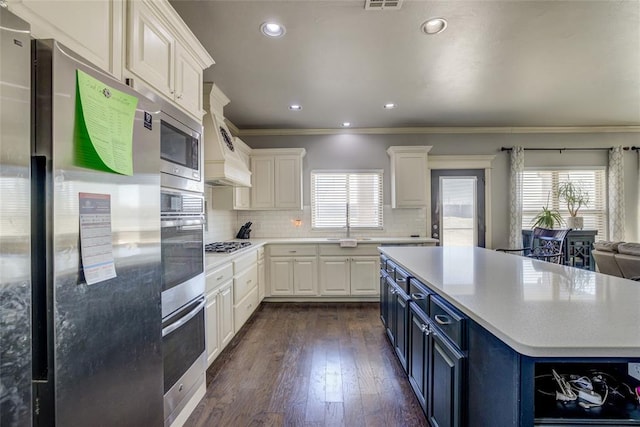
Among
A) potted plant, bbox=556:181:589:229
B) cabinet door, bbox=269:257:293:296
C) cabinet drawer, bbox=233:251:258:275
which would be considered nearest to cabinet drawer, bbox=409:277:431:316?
cabinet drawer, bbox=233:251:258:275

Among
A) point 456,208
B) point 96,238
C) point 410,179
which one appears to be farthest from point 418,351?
point 456,208

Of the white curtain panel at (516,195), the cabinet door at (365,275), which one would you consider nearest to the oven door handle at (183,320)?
the cabinet door at (365,275)

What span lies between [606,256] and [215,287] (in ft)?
13.4

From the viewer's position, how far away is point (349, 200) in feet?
15.6

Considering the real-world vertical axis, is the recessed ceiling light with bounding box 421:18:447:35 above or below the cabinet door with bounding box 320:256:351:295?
above

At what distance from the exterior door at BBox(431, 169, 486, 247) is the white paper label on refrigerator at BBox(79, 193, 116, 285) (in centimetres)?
462

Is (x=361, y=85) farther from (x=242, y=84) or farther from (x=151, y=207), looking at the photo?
(x=151, y=207)

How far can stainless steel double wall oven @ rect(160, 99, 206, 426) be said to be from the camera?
4.79ft

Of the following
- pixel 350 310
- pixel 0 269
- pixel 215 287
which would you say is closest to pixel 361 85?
pixel 215 287

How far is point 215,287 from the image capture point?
2.31m

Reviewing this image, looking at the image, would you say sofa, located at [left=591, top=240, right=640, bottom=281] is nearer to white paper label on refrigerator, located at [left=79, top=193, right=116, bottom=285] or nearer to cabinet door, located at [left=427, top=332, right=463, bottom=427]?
cabinet door, located at [left=427, top=332, right=463, bottom=427]

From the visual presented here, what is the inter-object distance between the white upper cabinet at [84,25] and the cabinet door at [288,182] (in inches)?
122

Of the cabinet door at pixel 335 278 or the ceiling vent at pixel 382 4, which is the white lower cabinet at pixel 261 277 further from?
the ceiling vent at pixel 382 4

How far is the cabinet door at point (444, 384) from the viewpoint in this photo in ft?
3.98
